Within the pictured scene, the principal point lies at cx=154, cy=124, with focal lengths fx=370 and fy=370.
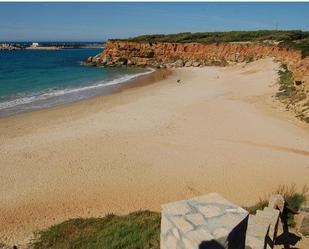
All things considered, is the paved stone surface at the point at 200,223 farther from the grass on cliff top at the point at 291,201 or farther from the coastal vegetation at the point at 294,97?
the coastal vegetation at the point at 294,97

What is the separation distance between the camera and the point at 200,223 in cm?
409

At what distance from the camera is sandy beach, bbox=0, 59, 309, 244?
10.9m

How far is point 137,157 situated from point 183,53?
5270 cm

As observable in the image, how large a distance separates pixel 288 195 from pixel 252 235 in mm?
4012

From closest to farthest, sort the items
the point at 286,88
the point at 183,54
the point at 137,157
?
the point at 137,157, the point at 286,88, the point at 183,54

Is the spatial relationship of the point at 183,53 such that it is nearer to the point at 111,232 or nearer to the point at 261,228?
the point at 111,232

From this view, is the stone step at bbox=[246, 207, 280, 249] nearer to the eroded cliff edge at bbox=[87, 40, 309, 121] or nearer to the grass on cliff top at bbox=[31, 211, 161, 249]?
the grass on cliff top at bbox=[31, 211, 161, 249]

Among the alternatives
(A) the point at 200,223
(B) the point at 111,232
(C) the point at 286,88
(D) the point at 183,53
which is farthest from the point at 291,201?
(D) the point at 183,53

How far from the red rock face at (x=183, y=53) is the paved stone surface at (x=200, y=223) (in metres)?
46.0

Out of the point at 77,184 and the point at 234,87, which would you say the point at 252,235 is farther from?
the point at 234,87

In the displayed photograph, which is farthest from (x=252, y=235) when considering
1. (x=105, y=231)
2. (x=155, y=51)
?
(x=155, y=51)

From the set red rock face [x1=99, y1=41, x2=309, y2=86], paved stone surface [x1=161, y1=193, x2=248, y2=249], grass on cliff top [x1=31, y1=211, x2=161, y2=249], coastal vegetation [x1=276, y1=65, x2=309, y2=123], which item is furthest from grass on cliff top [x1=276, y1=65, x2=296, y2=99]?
paved stone surface [x1=161, y1=193, x2=248, y2=249]

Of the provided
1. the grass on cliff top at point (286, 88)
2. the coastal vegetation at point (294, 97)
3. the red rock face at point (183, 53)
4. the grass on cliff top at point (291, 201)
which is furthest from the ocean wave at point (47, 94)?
the red rock face at point (183, 53)

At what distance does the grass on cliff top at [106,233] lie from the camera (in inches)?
298
